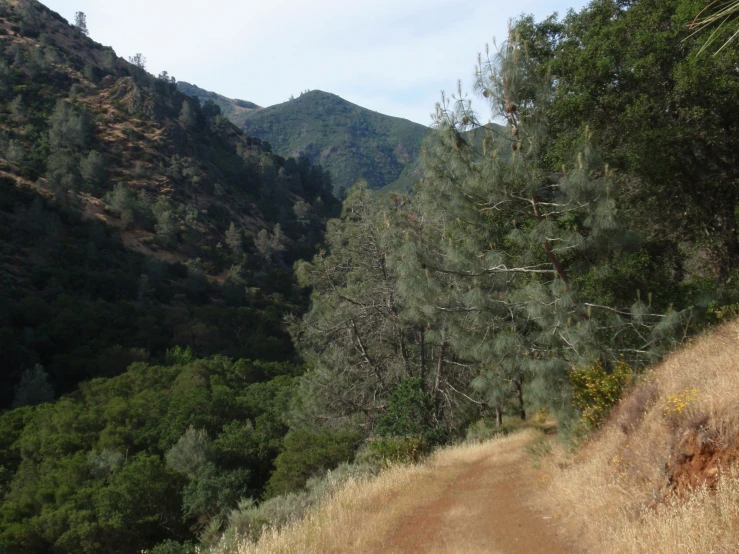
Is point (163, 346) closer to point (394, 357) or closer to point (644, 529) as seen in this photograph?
point (394, 357)

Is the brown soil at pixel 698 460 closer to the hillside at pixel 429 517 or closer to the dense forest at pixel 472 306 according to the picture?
the hillside at pixel 429 517

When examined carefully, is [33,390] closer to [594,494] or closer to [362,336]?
[362,336]

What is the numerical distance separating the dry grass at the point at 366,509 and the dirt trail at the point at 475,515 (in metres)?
0.04

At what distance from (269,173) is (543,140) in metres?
86.5

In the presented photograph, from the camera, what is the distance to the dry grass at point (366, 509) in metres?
5.46

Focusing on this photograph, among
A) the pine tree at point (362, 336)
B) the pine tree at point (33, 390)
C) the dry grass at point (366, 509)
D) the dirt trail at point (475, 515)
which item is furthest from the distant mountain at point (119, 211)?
the dirt trail at point (475, 515)

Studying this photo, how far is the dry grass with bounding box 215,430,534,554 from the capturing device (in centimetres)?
546

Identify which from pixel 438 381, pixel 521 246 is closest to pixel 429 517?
pixel 521 246

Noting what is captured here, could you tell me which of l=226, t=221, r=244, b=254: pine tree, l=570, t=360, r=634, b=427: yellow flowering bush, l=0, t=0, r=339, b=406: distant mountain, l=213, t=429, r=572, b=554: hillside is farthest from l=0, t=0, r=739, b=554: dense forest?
l=226, t=221, r=244, b=254: pine tree

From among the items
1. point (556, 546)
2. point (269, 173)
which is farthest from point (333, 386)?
point (269, 173)

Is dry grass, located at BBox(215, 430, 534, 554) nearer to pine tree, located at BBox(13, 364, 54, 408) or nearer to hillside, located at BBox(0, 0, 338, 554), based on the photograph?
hillside, located at BBox(0, 0, 338, 554)

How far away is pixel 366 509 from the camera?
6543 mm

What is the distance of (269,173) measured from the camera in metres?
91.4

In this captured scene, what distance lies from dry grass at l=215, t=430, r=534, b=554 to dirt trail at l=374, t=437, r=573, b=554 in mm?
36
